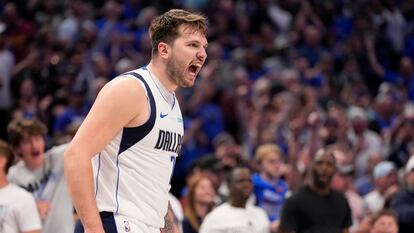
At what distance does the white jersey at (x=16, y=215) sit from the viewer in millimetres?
6422

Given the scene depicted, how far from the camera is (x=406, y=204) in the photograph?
365 inches

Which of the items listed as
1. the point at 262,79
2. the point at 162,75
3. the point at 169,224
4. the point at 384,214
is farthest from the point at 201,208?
the point at 262,79

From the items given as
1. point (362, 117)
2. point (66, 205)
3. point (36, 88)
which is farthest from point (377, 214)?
point (36, 88)

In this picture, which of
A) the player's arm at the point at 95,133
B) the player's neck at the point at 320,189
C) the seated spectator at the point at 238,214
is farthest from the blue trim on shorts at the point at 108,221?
the player's neck at the point at 320,189

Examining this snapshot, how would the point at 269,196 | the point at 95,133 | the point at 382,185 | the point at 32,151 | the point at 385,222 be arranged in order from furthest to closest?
the point at 382,185 → the point at 269,196 → the point at 385,222 → the point at 32,151 → the point at 95,133

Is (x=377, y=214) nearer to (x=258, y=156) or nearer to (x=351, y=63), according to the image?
(x=258, y=156)

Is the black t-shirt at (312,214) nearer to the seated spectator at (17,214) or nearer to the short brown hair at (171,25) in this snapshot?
the seated spectator at (17,214)

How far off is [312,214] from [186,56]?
3.81 m

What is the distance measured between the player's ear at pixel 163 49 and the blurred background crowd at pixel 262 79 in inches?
180

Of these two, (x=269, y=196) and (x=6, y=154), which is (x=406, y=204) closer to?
(x=269, y=196)

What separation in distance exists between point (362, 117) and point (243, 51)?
2982 mm

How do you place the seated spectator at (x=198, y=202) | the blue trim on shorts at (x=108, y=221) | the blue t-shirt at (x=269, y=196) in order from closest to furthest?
the blue trim on shorts at (x=108, y=221), the seated spectator at (x=198, y=202), the blue t-shirt at (x=269, y=196)

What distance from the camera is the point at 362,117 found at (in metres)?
13.0

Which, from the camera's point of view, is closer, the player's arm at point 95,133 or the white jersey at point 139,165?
the player's arm at point 95,133
